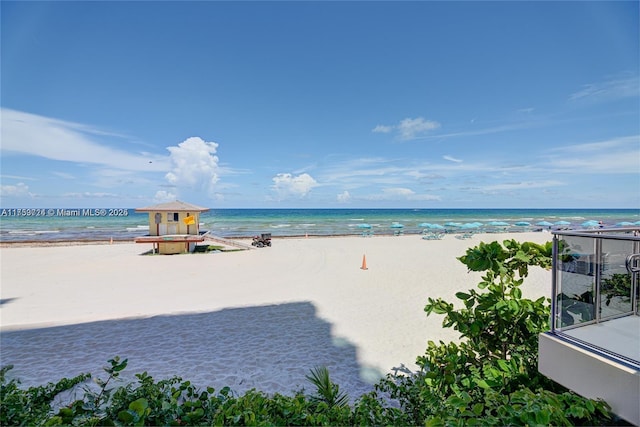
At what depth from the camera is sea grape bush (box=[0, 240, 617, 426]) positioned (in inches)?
76.7

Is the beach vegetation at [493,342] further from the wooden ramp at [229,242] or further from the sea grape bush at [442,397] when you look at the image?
the wooden ramp at [229,242]

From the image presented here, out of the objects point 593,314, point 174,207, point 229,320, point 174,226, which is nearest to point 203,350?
point 229,320

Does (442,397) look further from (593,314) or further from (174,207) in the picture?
(174,207)

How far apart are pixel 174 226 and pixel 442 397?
751 inches

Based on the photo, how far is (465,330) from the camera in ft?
10.7

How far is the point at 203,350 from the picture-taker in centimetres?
520

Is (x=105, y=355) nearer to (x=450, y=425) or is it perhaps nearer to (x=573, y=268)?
(x=450, y=425)

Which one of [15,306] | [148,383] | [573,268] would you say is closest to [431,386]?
[573,268]

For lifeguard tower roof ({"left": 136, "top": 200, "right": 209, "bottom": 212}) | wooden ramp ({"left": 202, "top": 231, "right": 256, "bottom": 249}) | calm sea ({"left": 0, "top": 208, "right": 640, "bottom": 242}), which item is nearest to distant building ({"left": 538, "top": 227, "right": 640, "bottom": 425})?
calm sea ({"left": 0, "top": 208, "right": 640, "bottom": 242})

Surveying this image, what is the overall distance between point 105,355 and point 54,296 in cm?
550

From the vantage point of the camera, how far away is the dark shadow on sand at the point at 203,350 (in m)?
4.32

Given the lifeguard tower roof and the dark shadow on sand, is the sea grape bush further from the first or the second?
the lifeguard tower roof

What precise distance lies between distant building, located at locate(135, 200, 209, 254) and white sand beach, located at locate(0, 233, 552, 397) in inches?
179

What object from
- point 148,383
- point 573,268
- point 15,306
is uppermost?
point 573,268
